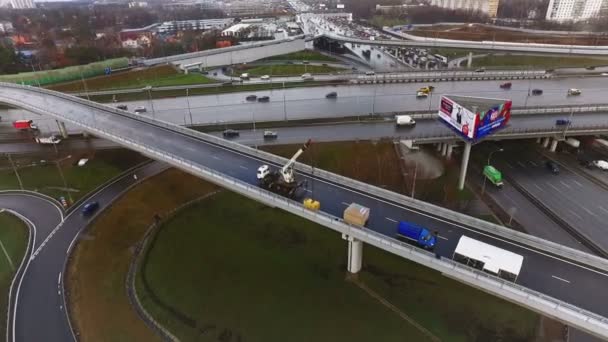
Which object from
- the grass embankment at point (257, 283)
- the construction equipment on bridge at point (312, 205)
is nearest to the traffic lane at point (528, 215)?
the grass embankment at point (257, 283)

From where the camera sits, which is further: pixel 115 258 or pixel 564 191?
pixel 564 191

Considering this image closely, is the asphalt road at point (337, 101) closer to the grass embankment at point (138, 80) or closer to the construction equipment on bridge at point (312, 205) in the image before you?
the grass embankment at point (138, 80)

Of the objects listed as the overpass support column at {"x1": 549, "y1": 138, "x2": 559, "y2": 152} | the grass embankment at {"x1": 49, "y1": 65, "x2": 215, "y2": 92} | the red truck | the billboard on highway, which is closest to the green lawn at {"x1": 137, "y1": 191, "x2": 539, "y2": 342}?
the billboard on highway

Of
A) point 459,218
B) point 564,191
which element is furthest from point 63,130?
point 564,191

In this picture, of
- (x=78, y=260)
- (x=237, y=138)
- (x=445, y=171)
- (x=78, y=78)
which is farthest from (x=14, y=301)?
(x=78, y=78)

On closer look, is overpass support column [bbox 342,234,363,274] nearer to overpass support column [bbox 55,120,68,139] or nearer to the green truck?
the green truck

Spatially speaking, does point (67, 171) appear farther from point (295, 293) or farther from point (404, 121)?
point (404, 121)
